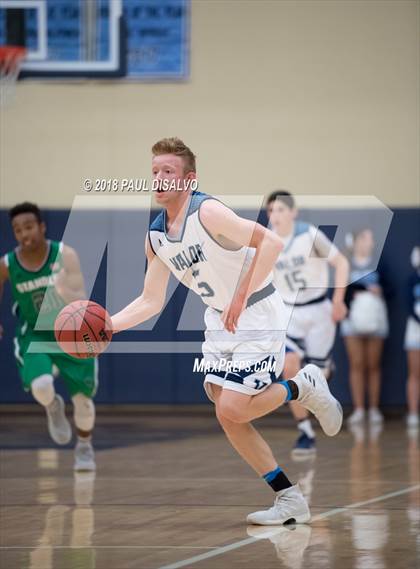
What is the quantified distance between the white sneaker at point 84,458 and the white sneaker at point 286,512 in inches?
112

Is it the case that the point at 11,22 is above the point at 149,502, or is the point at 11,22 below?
A: above

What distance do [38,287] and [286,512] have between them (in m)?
3.68

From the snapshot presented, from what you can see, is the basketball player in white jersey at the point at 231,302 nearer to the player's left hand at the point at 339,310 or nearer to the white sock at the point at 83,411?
the white sock at the point at 83,411

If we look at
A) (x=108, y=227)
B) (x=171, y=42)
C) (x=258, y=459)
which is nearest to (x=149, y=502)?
(x=258, y=459)

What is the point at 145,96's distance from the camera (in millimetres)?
14523

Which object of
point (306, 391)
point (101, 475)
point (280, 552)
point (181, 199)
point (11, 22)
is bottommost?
point (101, 475)

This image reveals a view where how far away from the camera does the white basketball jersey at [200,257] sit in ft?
20.4

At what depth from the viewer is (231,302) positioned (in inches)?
240

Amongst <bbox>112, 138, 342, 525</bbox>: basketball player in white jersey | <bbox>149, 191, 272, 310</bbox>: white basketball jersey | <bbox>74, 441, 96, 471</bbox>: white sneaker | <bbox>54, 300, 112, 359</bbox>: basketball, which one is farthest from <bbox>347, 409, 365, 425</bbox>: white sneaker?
<bbox>54, 300, 112, 359</bbox>: basketball

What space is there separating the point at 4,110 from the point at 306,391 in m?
8.95

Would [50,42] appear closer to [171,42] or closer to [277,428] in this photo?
[171,42]

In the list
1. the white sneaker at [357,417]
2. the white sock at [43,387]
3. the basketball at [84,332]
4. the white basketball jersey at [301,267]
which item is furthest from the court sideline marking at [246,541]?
the white sneaker at [357,417]

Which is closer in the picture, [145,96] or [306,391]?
[306,391]
